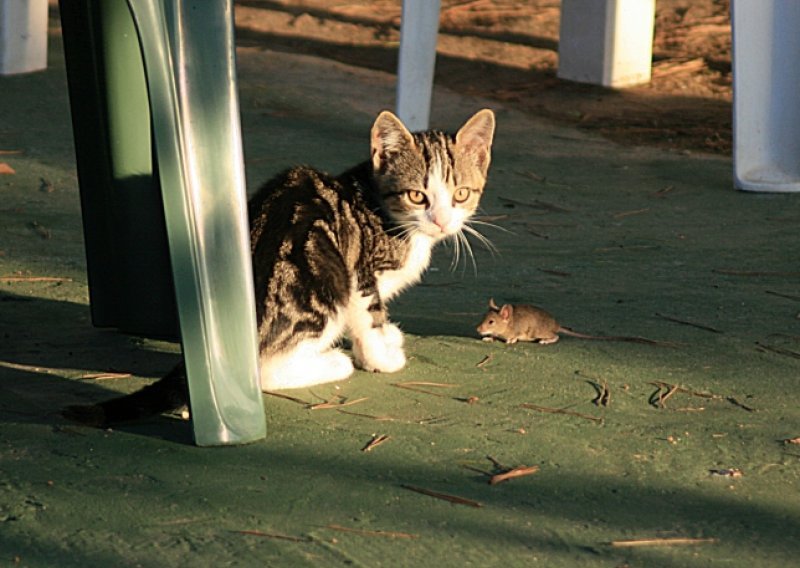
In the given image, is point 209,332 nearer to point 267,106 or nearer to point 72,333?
point 72,333

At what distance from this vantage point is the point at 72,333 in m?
3.86

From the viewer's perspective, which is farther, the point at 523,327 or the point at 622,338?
the point at 622,338

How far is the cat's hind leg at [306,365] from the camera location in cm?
341

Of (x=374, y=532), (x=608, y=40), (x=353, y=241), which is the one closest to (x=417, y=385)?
(x=353, y=241)

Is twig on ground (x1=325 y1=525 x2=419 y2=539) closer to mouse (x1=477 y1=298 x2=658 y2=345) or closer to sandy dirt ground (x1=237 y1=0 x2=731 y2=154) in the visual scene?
mouse (x1=477 y1=298 x2=658 y2=345)

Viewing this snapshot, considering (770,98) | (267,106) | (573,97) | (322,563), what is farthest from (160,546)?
(573,97)

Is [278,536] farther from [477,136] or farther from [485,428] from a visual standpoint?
[477,136]

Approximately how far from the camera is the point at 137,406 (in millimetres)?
3018

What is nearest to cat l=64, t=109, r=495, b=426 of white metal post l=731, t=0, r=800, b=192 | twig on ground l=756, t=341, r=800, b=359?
twig on ground l=756, t=341, r=800, b=359

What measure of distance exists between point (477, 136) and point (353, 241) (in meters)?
0.57

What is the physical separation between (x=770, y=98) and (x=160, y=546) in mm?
4403

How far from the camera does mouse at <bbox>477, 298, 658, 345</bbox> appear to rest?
3713 millimetres

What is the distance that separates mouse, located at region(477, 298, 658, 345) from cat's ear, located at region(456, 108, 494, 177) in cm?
50

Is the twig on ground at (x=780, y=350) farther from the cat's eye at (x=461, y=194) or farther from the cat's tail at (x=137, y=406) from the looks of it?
the cat's tail at (x=137, y=406)
